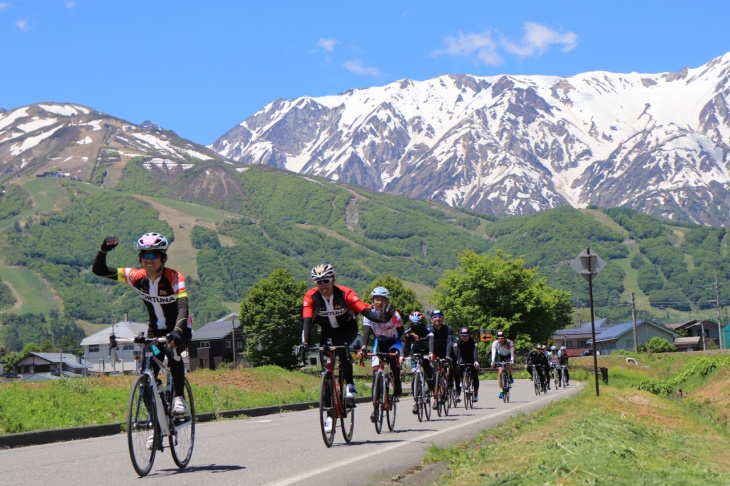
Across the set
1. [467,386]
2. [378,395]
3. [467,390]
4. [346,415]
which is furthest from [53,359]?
[346,415]

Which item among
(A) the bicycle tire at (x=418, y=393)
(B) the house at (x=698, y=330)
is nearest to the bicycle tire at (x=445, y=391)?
(A) the bicycle tire at (x=418, y=393)

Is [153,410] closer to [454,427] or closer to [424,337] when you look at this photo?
[454,427]

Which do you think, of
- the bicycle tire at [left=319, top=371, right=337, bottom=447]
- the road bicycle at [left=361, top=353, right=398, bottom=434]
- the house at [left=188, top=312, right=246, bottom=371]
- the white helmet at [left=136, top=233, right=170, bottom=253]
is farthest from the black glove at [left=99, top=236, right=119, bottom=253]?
the house at [left=188, top=312, right=246, bottom=371]

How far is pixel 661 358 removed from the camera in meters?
81.5

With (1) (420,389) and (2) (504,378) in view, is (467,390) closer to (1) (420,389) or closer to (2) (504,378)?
(2) (504,378)

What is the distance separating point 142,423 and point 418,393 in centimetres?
883

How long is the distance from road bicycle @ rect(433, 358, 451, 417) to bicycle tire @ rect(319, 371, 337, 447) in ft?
22.7

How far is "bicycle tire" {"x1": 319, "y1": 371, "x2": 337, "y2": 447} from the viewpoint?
12680mm

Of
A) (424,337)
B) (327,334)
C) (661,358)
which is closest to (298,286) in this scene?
(661,358)

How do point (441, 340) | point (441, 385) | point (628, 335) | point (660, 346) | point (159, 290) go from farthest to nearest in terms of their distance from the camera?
point (628, 335) → point (660, 346) → point (441, 340) → point (441, 385) → point (159, 290)

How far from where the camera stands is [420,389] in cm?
1828

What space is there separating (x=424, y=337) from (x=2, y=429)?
25.3 feet

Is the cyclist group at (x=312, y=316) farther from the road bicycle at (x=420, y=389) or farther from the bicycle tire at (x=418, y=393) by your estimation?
the bicycle tire at (x=418, y=393)

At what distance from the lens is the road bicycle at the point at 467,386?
23828mm
